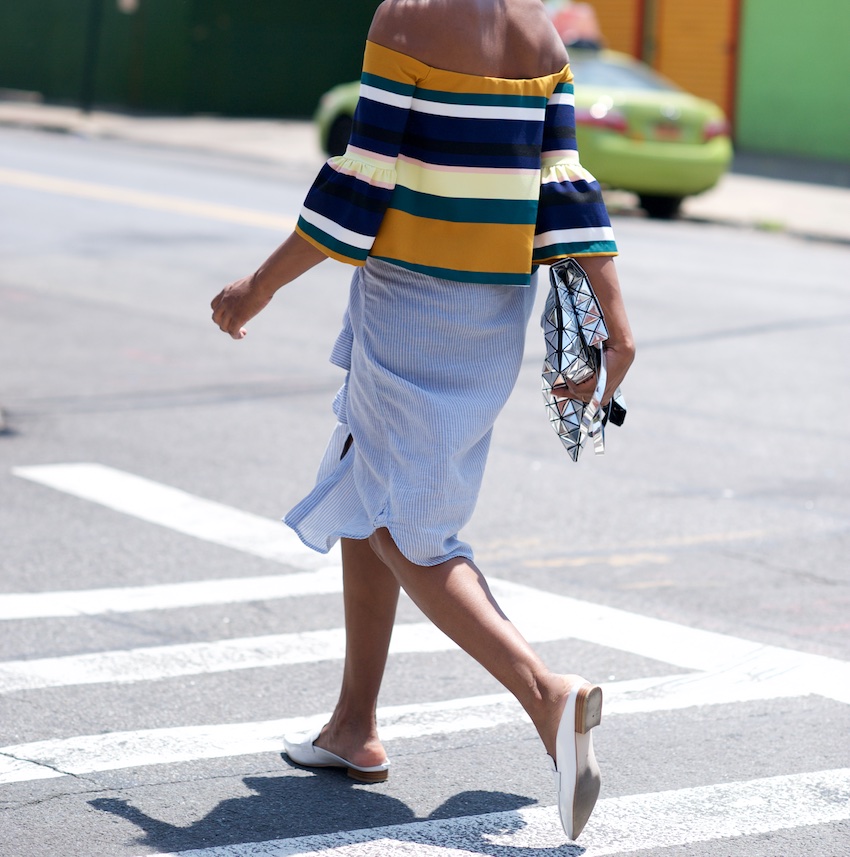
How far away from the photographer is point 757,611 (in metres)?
5.30

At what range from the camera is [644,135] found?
17109 mm

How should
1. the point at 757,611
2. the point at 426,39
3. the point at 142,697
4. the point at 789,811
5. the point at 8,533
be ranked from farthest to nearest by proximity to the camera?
the point at 8,533 < the point at 757,611 < the point at 142,697 < the point at 789,811 < the point at 426,39

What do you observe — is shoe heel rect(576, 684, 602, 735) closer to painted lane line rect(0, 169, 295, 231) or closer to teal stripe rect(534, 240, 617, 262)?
teal stripe rect(534, 240, 617, 262)

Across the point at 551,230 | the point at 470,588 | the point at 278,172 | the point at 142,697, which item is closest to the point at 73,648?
the point at 142,697

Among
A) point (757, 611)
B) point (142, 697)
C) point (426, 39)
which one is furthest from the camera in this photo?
point (757, 611)

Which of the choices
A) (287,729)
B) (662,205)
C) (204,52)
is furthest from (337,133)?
(287,729)

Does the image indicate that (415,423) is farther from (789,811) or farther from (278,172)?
(278,172)

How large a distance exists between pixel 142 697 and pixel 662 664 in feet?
5.01

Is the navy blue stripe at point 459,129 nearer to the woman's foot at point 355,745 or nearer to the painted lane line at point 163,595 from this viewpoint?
the woman's foot at point 355,745

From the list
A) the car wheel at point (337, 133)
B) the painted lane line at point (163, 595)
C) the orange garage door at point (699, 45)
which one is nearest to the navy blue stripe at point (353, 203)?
the painted lane line at point (163, 595)

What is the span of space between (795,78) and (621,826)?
75.4ft

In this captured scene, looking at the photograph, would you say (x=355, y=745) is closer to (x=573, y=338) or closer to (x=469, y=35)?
(x=573, y=338)

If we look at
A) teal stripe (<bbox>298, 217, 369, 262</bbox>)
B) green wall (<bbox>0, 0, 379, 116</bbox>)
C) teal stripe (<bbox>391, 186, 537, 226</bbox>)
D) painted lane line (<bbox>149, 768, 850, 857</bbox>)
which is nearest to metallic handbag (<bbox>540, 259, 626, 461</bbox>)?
teal stripe (<bbox>391, 186, 537, 226</bbox>)

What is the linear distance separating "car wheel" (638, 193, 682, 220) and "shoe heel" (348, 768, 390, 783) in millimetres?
14707
